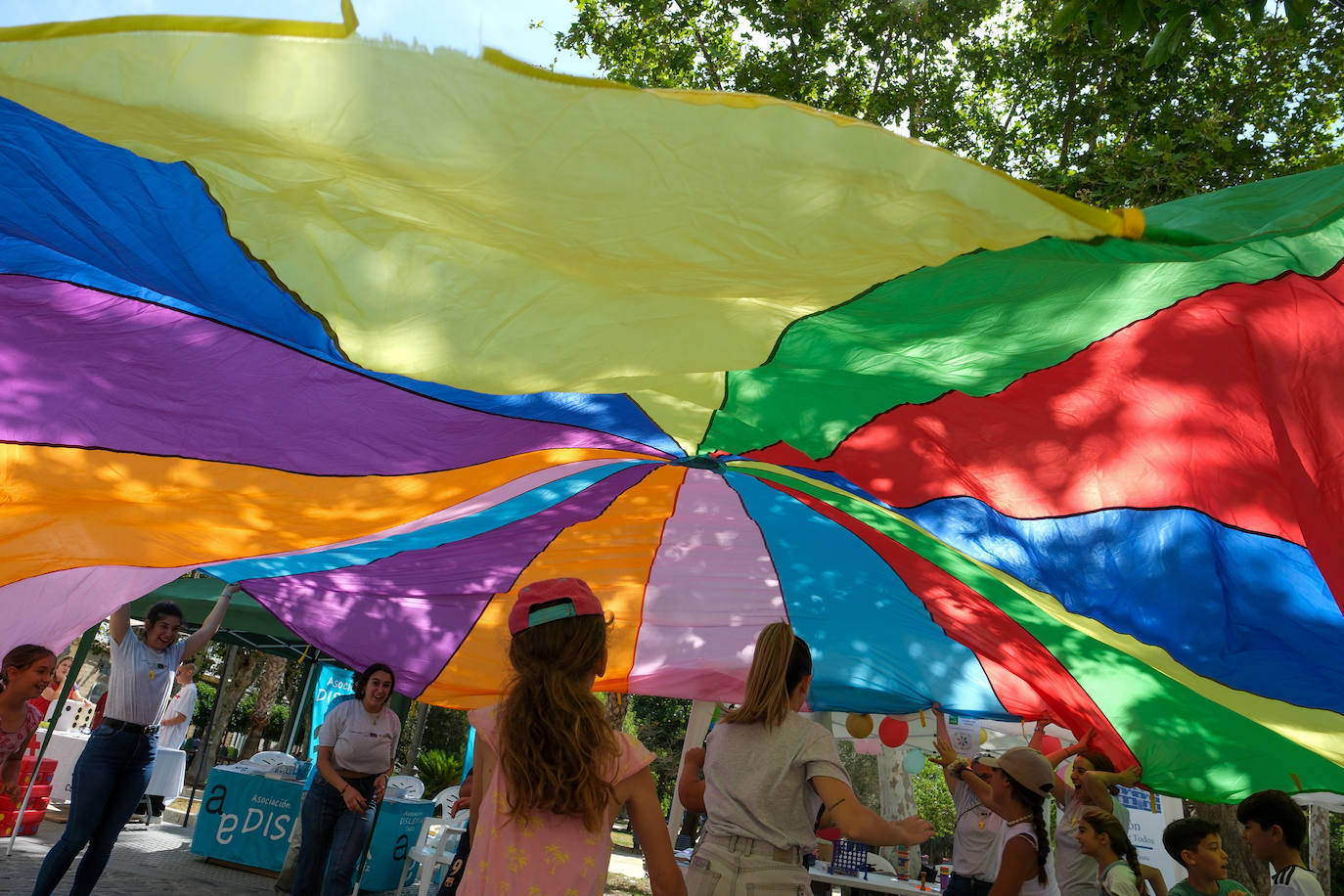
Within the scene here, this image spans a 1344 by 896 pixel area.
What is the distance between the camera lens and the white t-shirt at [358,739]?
4707mm

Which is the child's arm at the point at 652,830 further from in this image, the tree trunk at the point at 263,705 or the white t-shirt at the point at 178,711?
the tree trunk at the point at 263,705

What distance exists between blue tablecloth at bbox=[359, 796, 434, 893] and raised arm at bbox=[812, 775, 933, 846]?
5.89 m

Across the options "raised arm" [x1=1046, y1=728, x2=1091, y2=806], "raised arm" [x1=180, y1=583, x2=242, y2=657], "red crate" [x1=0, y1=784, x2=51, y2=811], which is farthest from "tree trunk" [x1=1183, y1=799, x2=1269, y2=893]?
"red crate" [x1=0, y1=784, x2=51, y2=811]

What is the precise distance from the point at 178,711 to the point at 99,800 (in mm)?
6510

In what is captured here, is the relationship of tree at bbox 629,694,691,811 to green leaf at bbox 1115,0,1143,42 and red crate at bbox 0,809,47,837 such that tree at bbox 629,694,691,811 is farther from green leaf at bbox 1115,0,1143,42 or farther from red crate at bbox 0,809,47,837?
green leaf at bbox 1115,0,1143,42

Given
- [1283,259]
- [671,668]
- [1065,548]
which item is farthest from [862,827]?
[671,668]

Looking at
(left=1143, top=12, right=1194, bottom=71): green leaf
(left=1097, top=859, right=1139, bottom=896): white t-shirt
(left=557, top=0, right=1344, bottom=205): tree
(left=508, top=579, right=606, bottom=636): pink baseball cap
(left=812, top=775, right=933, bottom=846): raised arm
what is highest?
(left=557, top=0, right=1344, bottom=205): tree

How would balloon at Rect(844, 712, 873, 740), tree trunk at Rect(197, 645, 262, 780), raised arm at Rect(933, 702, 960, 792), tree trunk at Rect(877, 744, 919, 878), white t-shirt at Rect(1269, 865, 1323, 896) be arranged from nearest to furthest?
white t-shirt at Rect(1269, 865, 1323, 896)
raised arm at Rect(933, 702, 960, 792)
balloon at Rect(844, 712, 873, 740)
tree trunk at Rect(877, 744, 919, 878)
tree trunk at Rect(197, 645, 262, 780)

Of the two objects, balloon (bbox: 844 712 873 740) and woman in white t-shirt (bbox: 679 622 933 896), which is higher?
balloon (bbox: 844 712 873 740)

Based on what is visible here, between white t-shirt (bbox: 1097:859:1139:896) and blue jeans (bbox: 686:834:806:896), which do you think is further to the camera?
white t-shirt (bbox: 1097:859:1139:896)

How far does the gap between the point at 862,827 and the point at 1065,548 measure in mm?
1106

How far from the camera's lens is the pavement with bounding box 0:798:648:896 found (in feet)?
18.4

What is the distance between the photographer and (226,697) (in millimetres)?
16641

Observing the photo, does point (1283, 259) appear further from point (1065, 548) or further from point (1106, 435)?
point (1065, 548)
